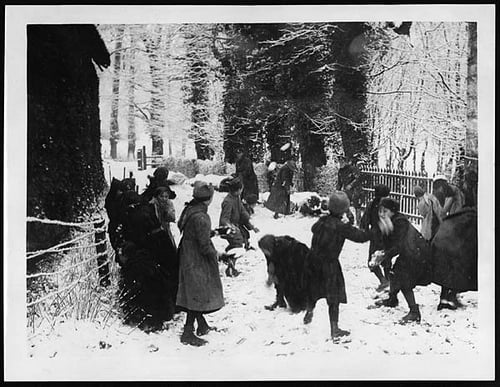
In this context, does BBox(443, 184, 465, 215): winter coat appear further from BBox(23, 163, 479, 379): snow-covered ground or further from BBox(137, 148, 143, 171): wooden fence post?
BBox(137, 148, 143, 171): wooden fence post

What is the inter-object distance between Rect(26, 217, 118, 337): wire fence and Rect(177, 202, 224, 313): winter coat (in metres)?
0.26

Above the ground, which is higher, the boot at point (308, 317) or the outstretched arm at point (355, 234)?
the outstretched arm at point (355, 234)

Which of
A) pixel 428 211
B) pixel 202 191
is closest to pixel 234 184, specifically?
pixel 202 191

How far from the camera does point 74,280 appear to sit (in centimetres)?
221

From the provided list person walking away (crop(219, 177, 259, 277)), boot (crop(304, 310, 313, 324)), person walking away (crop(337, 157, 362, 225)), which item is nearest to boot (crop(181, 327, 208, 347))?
person walking away (crop(219, 177, 259, 277))

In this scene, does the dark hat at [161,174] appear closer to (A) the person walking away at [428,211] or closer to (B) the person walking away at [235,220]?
(B) the person walking away at [235,220]

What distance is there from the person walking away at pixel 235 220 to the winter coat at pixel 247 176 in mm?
18

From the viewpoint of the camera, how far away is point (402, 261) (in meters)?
2.21

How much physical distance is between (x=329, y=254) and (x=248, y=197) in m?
0.36

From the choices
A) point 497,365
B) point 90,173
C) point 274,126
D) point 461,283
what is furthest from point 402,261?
point 90,173

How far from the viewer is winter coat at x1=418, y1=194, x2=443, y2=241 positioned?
2205 millimetres

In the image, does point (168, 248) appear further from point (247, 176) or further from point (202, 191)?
point (247, 176)

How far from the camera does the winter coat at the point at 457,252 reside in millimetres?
2213

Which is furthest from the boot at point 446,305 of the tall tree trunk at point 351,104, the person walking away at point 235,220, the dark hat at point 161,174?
the dark hat at point 161,174
